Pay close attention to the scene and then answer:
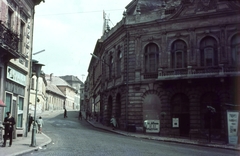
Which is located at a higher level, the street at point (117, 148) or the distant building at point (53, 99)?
the distant building at point (53, 99)

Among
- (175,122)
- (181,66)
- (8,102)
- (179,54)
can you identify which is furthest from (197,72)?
(8,102)

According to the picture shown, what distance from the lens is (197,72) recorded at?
27891 mm

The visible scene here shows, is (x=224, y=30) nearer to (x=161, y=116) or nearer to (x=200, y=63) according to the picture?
(x=200, y=63)

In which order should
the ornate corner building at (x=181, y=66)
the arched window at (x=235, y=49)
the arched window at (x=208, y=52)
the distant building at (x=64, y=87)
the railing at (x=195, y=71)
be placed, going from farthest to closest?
1. the distant building at (x=64, y=87)
2. the arched window at (x=208, y=52)
3. the arched window at (x=235, y=49)
4. the ornate corner building at (x=181, y=66)
5. the railing at (x=195, y=71)

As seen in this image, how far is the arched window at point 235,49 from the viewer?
89.4 ft

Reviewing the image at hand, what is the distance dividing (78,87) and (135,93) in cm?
10275

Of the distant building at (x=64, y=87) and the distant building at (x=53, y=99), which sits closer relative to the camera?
the distant building at (x=53, y=99)

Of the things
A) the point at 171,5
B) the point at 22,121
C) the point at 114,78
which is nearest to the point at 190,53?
the point at 171,5

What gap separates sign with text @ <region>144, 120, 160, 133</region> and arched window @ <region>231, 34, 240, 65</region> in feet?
27.4

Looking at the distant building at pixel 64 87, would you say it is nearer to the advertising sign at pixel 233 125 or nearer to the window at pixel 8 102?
the advertising sign at pixel 233 125

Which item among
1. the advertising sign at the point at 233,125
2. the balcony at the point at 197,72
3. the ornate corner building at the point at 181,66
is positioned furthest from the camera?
the ornate corner building at the point at 181,66

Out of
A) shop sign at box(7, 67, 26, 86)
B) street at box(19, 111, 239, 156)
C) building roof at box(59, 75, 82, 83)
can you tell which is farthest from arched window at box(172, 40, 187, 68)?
building roof at box(59, 75, 82, 83)

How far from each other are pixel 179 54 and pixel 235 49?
4.87 metres

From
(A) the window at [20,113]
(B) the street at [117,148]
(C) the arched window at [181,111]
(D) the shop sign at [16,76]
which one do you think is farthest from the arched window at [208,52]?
(A) the window at [20,113]
